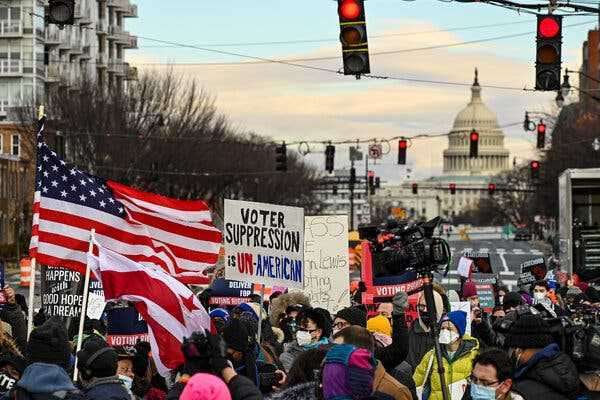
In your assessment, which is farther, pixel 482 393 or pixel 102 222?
pixel 102 222

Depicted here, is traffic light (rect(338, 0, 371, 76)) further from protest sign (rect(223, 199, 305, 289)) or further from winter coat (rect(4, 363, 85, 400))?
winter coat (rect(4, 363, 85, 400))

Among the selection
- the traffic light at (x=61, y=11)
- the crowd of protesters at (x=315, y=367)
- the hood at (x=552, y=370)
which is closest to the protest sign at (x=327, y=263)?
the traffic light at (x=61, y=11)

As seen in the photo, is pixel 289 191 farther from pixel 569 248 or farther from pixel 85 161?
pixel 569 248

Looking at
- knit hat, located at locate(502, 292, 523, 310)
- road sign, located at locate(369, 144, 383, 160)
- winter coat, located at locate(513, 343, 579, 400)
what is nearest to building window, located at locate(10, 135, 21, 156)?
road sign, located at locate(369, 144, 383, 160)

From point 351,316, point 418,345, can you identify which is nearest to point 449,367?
point 351,316

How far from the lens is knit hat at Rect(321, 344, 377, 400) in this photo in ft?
28.5

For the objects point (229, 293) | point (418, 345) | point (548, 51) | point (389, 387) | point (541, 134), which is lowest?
point (229, 293)

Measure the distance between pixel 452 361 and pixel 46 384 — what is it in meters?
3.71

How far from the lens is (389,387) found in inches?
391

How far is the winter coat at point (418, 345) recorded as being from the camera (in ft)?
44.5

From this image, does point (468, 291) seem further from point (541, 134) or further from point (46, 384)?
point (541, 134)

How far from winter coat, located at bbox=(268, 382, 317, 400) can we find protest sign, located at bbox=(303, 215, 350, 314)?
1206cm

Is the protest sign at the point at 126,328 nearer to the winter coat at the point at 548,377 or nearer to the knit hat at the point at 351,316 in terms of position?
the knit hat at the point at 351,316

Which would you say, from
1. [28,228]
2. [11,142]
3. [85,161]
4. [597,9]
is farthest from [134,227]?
[11,142]
